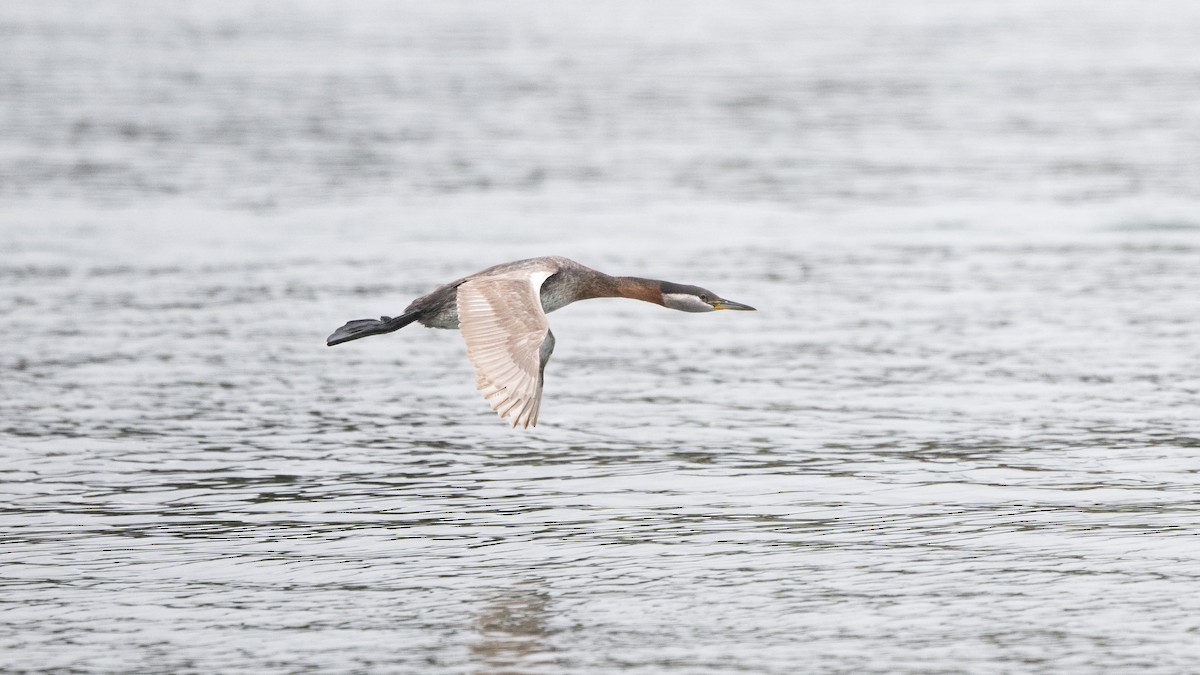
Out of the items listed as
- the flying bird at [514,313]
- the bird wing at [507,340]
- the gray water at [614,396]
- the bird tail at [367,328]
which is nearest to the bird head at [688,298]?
the flying bird at [514,313]

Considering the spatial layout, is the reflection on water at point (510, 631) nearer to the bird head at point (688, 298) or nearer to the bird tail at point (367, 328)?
the bird tail at point (367, 328)

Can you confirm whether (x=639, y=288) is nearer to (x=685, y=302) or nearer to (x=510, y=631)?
(x=685, y=302)

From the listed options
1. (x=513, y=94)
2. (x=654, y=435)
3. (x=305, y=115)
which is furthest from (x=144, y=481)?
(x=513, y=94)

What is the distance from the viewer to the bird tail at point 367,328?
33.9 feet

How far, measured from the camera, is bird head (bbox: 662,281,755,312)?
1124cm

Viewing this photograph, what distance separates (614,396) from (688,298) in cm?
146

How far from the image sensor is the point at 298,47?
1609 inches

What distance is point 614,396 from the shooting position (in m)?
12.6

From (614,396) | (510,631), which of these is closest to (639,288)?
(614,396)

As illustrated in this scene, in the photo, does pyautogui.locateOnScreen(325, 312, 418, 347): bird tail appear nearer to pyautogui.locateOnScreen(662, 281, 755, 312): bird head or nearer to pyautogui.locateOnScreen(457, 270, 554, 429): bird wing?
pyautogui.locateOnScreen(457, 270, 554, 429): bird wing

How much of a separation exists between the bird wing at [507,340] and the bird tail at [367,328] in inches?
16.4

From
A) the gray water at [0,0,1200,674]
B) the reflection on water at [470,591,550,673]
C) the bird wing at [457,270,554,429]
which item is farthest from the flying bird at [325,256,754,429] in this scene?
the reflection on water at [470,591,550,673]

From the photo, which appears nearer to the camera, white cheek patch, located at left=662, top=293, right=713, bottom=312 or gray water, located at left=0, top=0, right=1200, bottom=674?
gray water, located at left=0, top=0, right=1200, bottom=674

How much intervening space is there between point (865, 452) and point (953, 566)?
2.16 meters
